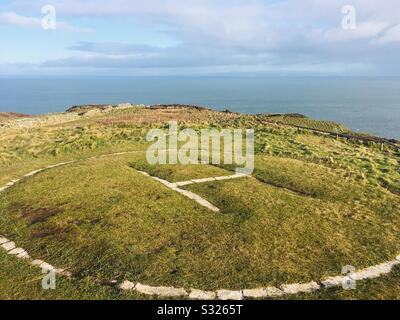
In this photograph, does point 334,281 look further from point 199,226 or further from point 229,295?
point 199,226

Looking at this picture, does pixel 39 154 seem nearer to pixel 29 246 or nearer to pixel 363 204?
→ pixel 29 246

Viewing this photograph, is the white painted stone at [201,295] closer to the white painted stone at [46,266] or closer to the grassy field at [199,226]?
the grassy field at [199,226]

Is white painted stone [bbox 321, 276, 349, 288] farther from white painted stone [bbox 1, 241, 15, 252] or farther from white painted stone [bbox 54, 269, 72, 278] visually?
white painted stone [bbox 1, 241, 15, 252]

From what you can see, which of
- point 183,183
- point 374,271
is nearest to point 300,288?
point 374,271

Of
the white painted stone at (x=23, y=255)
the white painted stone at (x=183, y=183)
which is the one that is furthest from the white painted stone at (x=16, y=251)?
the white painted stone at (x=183, y=183)
